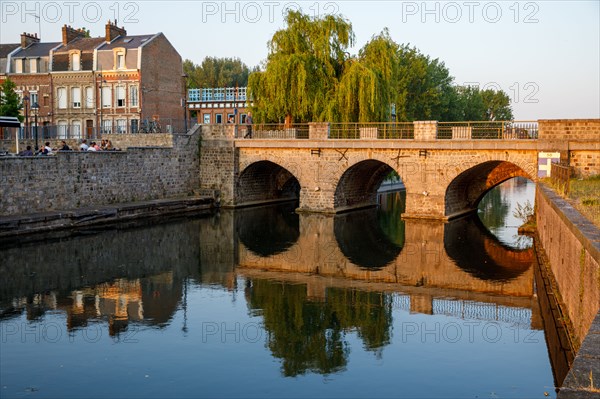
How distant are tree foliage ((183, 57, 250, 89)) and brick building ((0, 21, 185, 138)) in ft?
109

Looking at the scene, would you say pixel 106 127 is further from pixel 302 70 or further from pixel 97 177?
pixel 302 70

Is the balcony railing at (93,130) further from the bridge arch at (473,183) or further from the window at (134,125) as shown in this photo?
the bridge arch at (473,183)

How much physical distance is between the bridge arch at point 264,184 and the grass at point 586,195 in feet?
54.4

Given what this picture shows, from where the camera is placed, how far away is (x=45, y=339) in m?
12.9

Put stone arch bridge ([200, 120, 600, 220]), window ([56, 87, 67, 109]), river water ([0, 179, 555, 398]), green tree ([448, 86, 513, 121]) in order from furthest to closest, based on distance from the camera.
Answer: green tree ([448, 86, 513, 121]) < window ([56, 87, 67, 109]) < stone arch bridge ([200, 120, 600, 220]) < river water ([0, 179, 555, 398])

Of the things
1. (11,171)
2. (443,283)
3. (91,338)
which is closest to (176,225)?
(11,171)

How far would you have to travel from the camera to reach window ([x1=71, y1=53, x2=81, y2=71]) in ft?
157

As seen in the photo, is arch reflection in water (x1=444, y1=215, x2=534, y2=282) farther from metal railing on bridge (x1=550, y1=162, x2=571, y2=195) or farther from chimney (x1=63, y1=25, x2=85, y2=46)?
chimney (x1=63, y1=25, x2=85, y2=46)

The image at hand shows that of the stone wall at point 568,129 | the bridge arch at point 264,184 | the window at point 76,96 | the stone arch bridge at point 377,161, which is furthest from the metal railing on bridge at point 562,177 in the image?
the window at point 76,96

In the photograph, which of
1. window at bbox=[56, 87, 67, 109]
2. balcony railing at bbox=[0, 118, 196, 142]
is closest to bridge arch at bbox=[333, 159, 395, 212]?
balcony railing at bbox=[0, 118, 196, 142]

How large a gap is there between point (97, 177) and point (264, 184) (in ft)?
37.4

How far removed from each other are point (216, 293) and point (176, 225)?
12.5 metres

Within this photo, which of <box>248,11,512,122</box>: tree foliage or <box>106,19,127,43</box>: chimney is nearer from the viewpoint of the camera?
<box>248,11,512,122</box>: tree foliage

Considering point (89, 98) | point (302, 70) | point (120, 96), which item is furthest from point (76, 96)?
point (302, 70)
